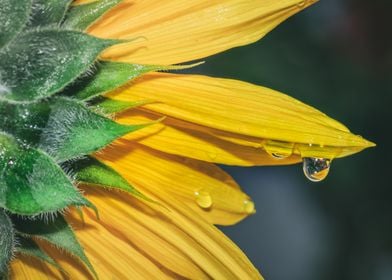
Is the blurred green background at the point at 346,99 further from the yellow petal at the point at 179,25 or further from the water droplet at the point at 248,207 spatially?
the yellow petal at the point at 179,25

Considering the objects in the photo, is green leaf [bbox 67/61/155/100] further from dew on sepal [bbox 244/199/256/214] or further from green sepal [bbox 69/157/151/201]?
dew on sepal [bbox 244/199/256/214]

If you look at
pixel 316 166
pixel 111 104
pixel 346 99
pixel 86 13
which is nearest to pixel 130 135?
pixel 111 104

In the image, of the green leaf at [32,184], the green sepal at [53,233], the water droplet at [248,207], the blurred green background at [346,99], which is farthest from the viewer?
the blurred green background at [346,99]

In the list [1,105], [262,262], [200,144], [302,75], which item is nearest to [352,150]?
[200,144]

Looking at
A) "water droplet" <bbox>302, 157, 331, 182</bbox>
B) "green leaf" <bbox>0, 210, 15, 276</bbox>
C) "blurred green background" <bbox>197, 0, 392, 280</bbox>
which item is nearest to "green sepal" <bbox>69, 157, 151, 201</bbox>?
"green leaf" <bbox>0, 210, 15, 276</bbox>

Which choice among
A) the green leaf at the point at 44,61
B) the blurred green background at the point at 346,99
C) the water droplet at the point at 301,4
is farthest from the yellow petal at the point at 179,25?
the blurred green background at the point at 346,99

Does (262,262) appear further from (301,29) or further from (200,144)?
(200,144)
